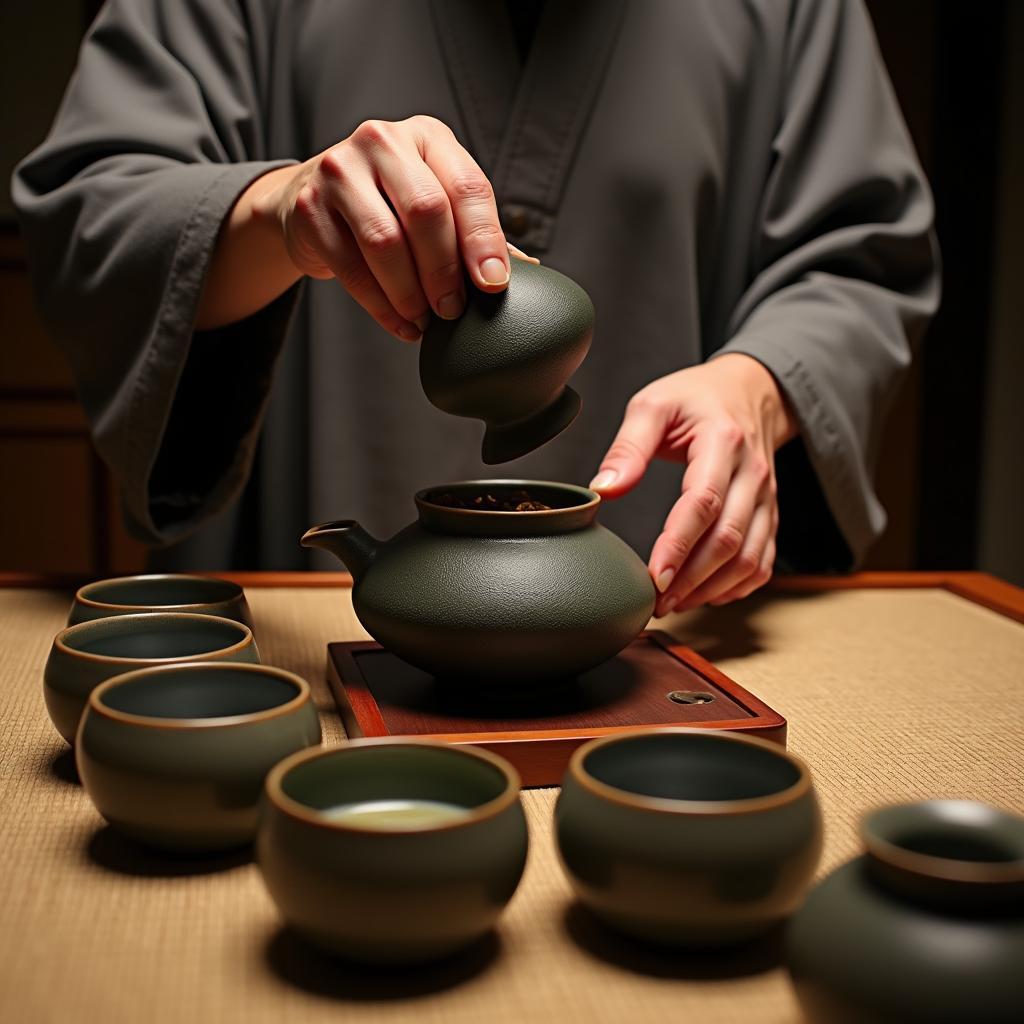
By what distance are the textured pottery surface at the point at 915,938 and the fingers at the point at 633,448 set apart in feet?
2.20

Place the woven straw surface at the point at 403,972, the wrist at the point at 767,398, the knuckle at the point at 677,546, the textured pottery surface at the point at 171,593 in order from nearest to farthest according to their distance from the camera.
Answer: the woven straw surface at the point at 403,972 < the textured pottery surface at the point at 171,593 < the knuckle at the point at 677,546 < the wrist at the point at 767,398

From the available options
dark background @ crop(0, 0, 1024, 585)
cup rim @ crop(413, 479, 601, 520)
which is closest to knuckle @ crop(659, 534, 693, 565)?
cup rim @ crop(413, 479, 601, 520)

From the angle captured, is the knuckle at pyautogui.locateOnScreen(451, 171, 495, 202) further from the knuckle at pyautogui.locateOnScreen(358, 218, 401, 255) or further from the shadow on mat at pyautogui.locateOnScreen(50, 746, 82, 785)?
the shadow on mat at pyautogui.locateOnScreen(50, 746, 82, 785)

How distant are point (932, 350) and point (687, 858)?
2955 mm

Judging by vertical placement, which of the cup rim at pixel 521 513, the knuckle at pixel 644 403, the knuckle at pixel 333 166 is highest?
the knuckle at pixel 333 166

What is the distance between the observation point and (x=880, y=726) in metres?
1.10

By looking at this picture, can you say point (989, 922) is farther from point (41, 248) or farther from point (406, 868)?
point (41, 248)

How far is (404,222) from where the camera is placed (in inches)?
41.0

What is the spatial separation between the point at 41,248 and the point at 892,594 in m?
1.16

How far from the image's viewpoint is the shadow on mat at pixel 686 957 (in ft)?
2.22

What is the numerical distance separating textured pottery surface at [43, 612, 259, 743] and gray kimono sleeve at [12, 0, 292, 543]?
18.0 inches

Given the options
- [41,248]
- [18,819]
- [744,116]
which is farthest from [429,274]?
[744,116]

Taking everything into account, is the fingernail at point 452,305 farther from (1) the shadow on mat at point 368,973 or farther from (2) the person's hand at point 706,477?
(1) the shadow on mat at point 368,973

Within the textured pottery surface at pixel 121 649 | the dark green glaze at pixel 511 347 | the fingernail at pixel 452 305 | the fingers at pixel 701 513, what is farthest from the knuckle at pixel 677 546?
the textured pottery surface at pixel 121 649
